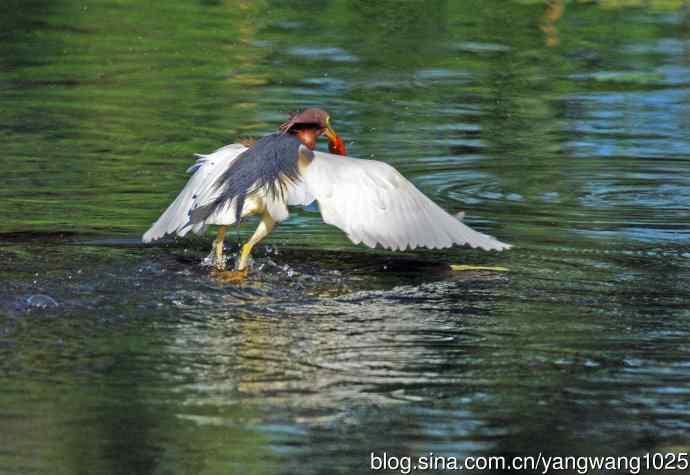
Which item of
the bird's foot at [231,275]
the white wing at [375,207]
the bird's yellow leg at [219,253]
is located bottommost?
the bird's foot at [231,275]

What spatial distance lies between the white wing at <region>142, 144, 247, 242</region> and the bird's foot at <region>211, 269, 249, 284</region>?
218mm

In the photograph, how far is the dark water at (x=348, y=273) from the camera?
5.32m

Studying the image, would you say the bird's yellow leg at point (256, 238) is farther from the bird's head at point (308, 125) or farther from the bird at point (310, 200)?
the bird's head at point (308, 125)

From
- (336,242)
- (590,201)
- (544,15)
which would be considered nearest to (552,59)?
(544,15)

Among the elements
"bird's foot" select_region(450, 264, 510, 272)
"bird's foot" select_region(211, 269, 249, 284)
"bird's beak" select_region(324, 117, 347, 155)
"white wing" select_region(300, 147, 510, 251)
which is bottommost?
"bird's foot" select_region(450, 264, 510, 272)

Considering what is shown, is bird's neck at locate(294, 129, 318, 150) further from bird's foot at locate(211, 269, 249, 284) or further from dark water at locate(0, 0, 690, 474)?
bird's foot at locate(211, 269, 249, 284)

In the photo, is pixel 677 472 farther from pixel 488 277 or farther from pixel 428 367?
pixel 488 277

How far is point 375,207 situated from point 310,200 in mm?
326

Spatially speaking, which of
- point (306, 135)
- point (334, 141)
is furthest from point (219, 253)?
point (334, 141)

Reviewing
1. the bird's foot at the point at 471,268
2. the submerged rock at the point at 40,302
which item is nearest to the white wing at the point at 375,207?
the bird's foot at the point at 471,268

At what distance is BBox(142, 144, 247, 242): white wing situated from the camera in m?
7.48

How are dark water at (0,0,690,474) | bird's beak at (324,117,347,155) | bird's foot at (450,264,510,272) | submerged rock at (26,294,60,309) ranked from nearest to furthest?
dark water at (0,0,690,474), submerged rock at (26,294,60,309), bird's foot at (450,264,510,272), bird's beak at (324,117,347,155)

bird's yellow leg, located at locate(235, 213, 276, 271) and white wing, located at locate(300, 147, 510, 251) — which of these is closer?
white wing, located at locate(300, 147, 510, 251)

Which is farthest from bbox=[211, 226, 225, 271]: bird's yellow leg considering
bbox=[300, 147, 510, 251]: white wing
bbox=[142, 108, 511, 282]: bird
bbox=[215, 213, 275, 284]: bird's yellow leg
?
bbox=[300, 147, 510, 251]: white wing
